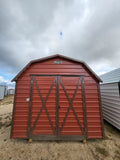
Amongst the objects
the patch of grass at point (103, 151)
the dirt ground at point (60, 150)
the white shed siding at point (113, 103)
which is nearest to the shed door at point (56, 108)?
the dirt ground at point (60, 150)

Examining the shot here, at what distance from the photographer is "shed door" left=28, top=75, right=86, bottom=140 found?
3.26 m

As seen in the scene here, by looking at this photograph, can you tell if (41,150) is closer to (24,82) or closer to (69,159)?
(69,159)

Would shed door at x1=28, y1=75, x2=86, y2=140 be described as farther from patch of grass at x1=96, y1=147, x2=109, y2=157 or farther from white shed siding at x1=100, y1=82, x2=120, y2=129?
white shed siding at x1=100, y1=82, x2=120, y2=129

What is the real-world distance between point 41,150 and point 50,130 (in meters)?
A: 0.76

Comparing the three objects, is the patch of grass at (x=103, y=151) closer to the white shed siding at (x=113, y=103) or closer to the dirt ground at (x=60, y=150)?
the dirt ground at (x=60, y=150)

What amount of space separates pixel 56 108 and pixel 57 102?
310 millimetres

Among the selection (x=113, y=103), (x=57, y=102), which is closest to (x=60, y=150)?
(x=57, y=102)

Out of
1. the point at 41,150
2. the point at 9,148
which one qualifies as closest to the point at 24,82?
the point at 9,148

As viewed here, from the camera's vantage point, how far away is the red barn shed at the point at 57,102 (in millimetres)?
3258

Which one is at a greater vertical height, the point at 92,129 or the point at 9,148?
the point at 92,129

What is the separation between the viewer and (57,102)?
136 inches

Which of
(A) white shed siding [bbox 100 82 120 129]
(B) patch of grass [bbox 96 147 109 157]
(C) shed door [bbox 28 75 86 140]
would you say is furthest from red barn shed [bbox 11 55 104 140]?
(A) white shed siding [bbox 100 82 120 129]

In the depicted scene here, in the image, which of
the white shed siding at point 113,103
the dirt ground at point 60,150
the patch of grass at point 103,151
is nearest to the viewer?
the dirt ground at point 60,150

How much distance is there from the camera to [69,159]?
244 cm
